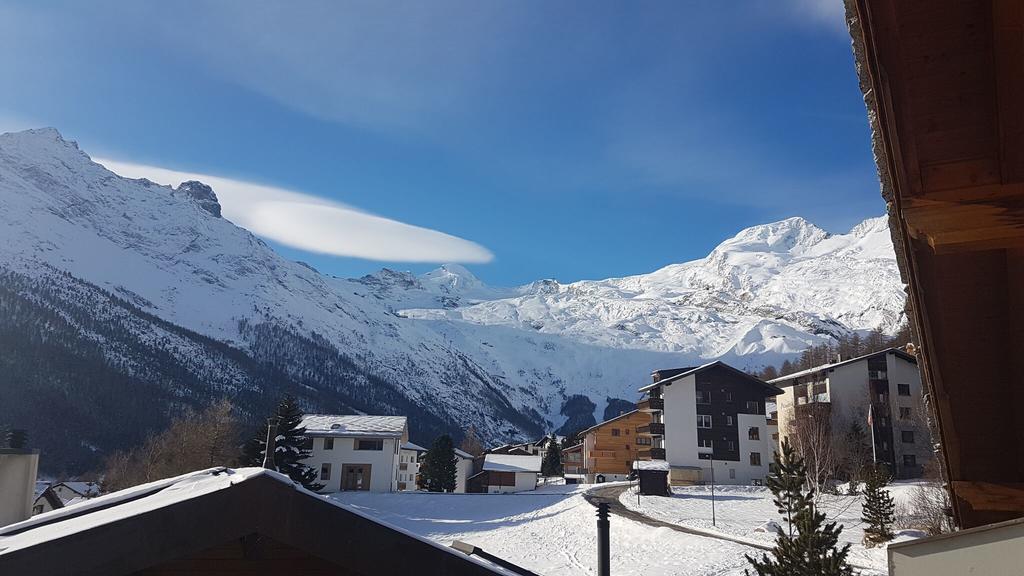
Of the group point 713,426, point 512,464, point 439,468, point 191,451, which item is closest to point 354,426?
point 439,468

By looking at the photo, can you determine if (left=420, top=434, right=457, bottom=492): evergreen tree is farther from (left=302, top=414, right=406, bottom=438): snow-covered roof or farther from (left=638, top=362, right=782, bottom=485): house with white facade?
(left=638, top=362, right=782, bottom=485): house with white facade

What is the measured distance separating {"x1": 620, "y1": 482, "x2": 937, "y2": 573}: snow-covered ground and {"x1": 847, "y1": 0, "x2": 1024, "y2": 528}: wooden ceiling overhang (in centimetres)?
2150

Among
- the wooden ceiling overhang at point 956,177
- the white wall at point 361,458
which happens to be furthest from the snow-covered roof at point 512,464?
the wooden ceiling overhang at point 956,177

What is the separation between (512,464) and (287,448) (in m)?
35.9

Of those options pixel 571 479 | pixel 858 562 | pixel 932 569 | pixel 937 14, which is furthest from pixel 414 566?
pixel 571 479

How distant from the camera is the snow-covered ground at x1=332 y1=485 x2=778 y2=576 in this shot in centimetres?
2769

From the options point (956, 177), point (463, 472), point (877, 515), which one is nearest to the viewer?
point (956, 177)

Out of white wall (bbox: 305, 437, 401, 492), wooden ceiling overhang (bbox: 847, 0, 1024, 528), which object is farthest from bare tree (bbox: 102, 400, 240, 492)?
wooden ceiling overhang (bbox: 847, 0, 1024, 528)

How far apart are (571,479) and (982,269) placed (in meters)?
81.5

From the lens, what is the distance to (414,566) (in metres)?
5.15

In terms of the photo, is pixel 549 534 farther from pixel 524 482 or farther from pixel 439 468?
pixel 524 482

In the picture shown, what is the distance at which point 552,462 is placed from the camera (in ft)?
328

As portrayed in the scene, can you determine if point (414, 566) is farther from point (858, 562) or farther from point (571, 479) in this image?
point (571, 479)

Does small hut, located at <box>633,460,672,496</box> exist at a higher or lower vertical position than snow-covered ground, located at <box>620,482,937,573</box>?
higher
